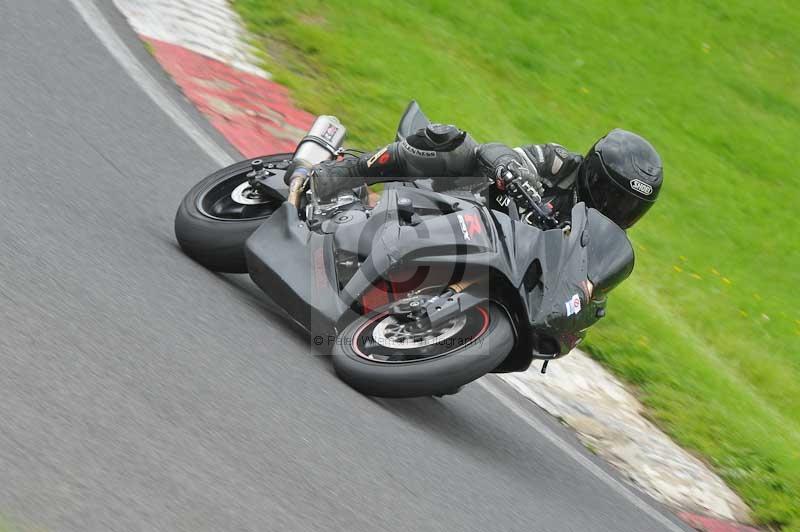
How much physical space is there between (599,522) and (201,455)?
7.97ft

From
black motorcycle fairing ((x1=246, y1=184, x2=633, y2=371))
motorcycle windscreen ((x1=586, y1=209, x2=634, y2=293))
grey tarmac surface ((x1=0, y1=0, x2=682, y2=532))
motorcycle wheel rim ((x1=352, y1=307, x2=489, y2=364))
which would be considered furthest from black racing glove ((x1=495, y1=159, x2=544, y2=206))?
grey tarmac surface ((x1=0, y1=0, x2=682, y2=532))

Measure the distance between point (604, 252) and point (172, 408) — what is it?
234 cm

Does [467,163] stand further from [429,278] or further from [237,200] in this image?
[237,200]

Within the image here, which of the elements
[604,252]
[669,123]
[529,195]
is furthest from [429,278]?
[669,123]

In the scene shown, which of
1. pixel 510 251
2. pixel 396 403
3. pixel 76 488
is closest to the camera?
pixel 76 488

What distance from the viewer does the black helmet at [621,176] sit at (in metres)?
5.59

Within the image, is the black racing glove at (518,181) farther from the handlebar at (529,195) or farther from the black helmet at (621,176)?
the black helmet at (621,176)

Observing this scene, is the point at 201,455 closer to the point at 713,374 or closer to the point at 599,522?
the point at 599,522

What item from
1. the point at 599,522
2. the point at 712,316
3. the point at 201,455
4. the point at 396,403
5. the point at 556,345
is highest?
the point at 201,455

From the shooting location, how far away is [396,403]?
5.60 meters

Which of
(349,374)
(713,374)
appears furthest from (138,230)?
(713,374)

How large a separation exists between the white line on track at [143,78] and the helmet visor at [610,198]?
303 centimetres

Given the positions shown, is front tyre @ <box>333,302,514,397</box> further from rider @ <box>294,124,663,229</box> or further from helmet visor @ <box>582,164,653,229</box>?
helmet visor @ <box>582,164,653,229</box>

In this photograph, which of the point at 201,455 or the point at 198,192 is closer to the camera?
the point at 201,455
